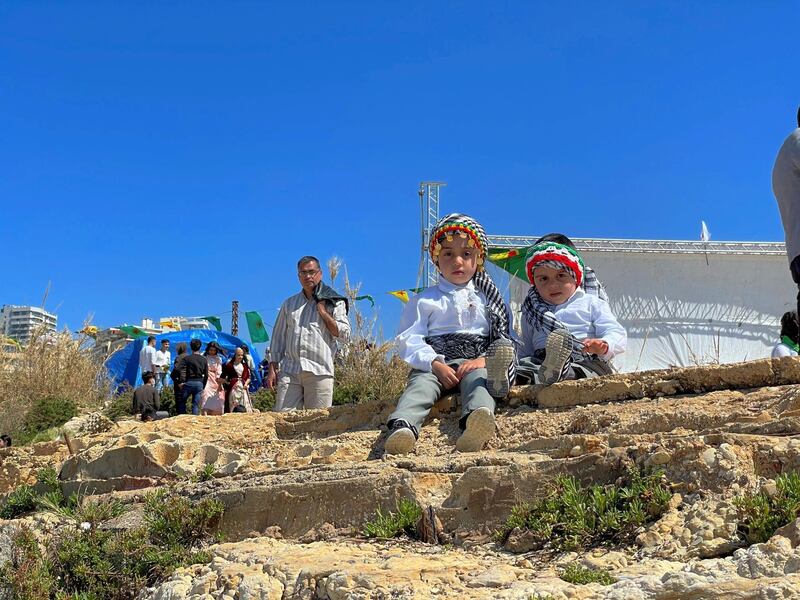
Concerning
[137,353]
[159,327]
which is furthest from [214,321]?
[137,353]

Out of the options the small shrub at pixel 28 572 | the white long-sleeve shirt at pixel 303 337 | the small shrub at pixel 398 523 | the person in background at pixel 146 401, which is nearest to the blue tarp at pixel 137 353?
the person in background at pixel 146 401

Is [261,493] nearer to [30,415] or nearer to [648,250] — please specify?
[30,415]

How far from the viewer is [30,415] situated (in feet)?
39.2

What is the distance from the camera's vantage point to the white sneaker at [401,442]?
16.6 ft

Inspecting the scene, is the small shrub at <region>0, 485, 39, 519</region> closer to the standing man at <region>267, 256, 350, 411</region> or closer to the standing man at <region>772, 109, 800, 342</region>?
the standing man at <region>267, 256, 350, 411</region>

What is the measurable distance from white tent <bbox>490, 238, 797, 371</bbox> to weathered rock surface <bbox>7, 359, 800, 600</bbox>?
1452 cm

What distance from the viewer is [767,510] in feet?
10.6

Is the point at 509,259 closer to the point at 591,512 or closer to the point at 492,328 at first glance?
the point at 492,328

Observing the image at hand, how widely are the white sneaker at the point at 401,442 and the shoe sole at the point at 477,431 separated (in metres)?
0.28

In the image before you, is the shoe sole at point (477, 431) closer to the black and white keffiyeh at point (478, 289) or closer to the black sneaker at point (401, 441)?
the black sneaker at point (401, 441)

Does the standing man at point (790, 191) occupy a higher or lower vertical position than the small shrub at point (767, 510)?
higher

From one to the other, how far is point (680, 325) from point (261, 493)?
16.5 meters

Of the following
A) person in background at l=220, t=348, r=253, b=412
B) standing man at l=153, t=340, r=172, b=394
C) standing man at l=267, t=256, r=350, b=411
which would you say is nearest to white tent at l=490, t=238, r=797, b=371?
standing man at l=153, t=340, r=172, b=394

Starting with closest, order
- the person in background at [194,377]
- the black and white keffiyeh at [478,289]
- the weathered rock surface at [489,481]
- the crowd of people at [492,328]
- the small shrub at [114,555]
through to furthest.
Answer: the weathered rock surface at [489,481], the small shrub at [114,555], the crowd of people at [492,328], the black and white keffiyeh at [478,289], the person in background at [194,377]
